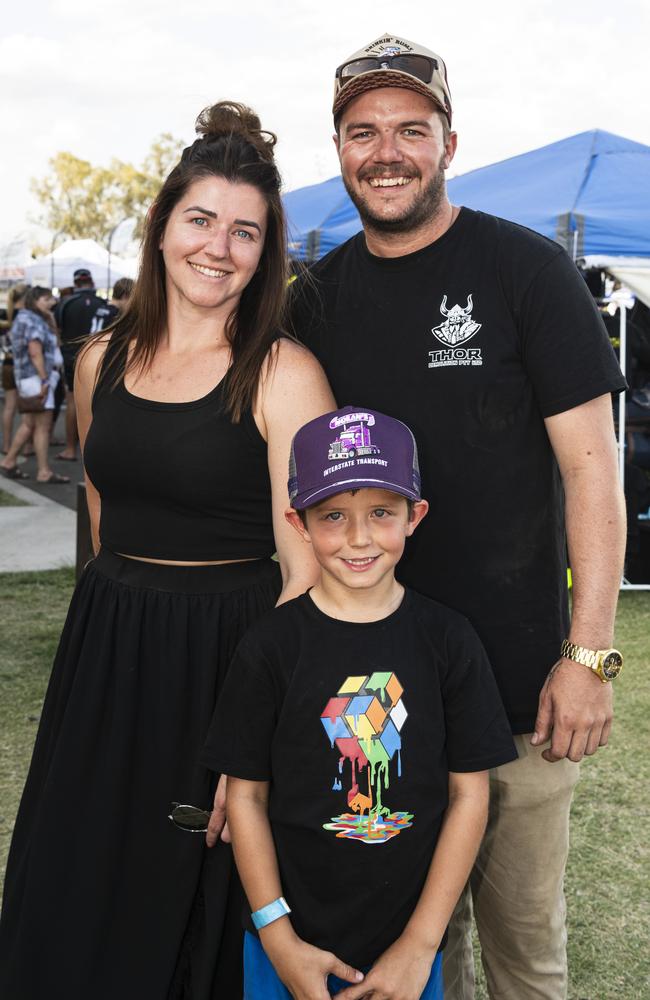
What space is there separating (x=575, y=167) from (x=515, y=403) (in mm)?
7941

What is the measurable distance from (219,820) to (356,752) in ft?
1.34

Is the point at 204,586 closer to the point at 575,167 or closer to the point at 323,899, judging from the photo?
the point at 323,899

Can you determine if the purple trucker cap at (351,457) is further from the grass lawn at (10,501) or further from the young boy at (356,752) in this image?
the grass lawn at (10,501)

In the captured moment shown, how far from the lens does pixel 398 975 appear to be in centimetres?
Answer: 181

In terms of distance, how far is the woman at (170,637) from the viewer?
2127 mm

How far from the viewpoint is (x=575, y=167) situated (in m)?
9.32

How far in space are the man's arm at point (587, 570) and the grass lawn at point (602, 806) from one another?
340 mm

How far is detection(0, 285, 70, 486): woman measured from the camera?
10.7m

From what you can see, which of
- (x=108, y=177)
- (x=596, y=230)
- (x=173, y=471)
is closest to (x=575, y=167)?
(x=596, y=230)

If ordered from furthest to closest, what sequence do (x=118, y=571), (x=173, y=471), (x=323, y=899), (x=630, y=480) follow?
(x=630, y=480) → (x=118, y=571) → (x=173, y=471) → (x=323, y=899)

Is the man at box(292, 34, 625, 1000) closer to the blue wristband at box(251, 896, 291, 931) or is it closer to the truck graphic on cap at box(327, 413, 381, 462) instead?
the truck graphic on cap at box(327, 413, 381, 462)

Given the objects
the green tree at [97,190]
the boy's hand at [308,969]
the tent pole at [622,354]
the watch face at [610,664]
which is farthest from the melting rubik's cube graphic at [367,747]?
the green tree at [97,190]

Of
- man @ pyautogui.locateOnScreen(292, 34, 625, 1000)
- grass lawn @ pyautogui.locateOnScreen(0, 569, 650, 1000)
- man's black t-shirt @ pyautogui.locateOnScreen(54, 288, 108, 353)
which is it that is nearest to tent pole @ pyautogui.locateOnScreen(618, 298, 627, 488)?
grass lawn @ pyautogui.locateOnScreen(0, 569, 650, 1000)

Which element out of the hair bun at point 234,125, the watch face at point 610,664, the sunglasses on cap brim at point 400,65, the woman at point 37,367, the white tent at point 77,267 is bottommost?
the watch face at point 610,664
